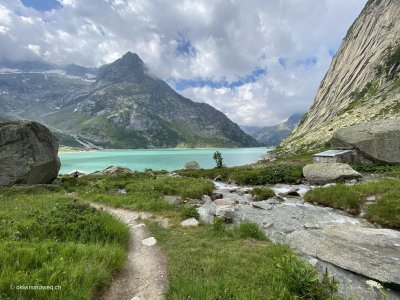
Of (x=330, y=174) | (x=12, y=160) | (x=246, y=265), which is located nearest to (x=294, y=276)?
(x=246, y=265)

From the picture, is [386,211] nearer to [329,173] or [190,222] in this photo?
[190,222]

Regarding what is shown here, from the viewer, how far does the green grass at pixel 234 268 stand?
6.72 m

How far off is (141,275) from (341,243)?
26.0 feet

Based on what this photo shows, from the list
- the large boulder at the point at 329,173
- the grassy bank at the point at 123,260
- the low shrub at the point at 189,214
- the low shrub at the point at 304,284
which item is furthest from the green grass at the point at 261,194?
the low shrub at the point at 304,284

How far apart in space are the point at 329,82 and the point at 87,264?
177241 mm

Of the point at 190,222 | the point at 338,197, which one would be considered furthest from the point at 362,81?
the point at 190,222

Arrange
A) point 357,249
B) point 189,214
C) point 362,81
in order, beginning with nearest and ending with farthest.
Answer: point 357,249, point 189,214, point 362,81

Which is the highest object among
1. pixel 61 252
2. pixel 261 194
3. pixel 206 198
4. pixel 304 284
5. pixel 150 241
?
pixel 61 252

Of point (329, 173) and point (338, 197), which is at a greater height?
point (329, 173)

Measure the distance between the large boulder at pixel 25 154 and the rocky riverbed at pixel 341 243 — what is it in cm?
2147

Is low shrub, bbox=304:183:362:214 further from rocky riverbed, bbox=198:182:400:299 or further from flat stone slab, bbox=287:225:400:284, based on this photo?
flat stone slab, bbox=287:225:400:284

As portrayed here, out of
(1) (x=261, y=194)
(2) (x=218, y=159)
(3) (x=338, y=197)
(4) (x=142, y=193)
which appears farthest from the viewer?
(2) (x=218, y=159)

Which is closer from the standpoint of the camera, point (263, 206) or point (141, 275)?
point (141, 275)

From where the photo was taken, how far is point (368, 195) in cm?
1969
